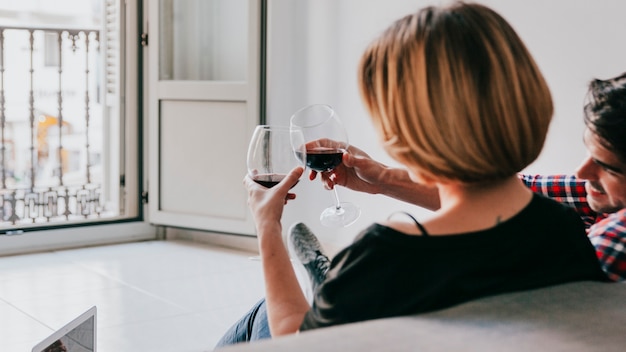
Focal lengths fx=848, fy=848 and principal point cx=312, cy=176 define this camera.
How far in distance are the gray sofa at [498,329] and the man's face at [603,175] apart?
0.32 meters

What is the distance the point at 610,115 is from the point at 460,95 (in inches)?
16.5

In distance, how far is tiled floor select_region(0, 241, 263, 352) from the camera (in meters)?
3.13

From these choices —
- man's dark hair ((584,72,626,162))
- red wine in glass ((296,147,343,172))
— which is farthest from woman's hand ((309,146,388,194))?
man's dark hair ((584,72,626,162))

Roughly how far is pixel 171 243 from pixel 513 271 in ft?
13.1

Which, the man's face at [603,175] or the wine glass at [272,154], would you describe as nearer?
the man's face at [603,175]

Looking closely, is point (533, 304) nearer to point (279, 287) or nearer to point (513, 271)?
point (513, 271)

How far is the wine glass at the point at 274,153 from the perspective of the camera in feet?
5.89

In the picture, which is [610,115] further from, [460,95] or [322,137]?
[322,137]

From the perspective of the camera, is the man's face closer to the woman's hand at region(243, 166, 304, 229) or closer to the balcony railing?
the woman's hand at region(243, 166, 304, 229)

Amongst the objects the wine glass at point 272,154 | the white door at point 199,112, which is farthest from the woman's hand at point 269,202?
the white door at point 199,112

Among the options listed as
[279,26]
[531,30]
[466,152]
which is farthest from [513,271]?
[279,26]

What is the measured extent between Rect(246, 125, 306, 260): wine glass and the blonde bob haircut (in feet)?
2.12

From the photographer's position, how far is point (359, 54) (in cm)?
429

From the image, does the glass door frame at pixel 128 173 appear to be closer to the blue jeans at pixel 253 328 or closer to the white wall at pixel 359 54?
the white wall at pixel 359 54
